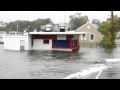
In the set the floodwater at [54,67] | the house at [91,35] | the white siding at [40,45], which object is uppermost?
the house at [91,35]

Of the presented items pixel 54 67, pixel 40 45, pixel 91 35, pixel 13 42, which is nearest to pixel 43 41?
pixel 40 45

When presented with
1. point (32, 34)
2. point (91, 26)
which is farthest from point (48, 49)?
point (91, 26)

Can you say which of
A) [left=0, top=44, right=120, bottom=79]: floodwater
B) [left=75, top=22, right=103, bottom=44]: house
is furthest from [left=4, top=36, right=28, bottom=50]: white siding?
[left=75, top=22, right=103, bottom=44]: house

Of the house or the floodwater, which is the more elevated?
the house

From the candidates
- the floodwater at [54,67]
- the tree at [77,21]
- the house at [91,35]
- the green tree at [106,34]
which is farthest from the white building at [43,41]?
the tree at [77,21]

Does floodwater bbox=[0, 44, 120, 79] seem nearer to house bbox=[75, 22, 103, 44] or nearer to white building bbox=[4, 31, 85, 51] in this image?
white building bbox=[4, 31, 85, 51]

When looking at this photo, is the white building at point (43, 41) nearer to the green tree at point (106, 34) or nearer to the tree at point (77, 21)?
the green tree at point (106, 34)

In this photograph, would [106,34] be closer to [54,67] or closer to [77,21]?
[54,67]

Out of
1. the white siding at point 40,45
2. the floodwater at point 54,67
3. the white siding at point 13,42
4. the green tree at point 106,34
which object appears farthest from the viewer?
the green tree at point 106,34
